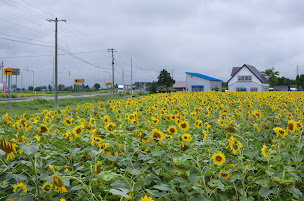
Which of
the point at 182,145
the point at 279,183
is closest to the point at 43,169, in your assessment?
the point at 182,145

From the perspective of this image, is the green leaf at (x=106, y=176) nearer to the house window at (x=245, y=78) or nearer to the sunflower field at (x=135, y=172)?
the sunflower field at (x=135, y=172)

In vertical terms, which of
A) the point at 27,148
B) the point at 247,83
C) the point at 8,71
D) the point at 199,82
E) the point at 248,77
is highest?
the point at 248,77

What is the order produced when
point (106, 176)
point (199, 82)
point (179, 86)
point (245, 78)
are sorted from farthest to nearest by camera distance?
→ point (179, 86), point (199, 82), point (245, 78), point (106, 176)

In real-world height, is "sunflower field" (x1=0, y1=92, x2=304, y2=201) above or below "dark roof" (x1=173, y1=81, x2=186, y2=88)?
below

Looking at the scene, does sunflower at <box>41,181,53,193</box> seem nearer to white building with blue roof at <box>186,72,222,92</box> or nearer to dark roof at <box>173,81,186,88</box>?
white building with blue roof at <box>186,72,222,92</box>

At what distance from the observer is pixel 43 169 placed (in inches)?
68.6

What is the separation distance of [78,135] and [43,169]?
19.2 inches

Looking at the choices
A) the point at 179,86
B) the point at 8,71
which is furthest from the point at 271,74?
the point at 8,71

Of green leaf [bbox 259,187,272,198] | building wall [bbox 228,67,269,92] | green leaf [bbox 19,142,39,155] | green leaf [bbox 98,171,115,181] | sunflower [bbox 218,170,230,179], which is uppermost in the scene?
building wall [bbox 228,67,269,92]

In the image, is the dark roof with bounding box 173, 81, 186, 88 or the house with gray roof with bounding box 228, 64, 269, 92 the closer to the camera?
the house with gray roof with bounding box 228, 64, 269, 92

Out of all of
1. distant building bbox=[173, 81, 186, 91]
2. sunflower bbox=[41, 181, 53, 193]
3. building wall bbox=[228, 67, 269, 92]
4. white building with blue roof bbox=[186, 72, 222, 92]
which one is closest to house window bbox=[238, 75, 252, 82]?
building wall bbox=[228, 67, 269, 92]

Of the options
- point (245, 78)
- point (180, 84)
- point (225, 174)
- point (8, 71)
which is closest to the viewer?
point (225, 174)

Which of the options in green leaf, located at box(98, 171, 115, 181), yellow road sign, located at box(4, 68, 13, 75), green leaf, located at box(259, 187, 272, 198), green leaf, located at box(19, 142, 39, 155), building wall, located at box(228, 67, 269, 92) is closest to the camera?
green leaf, located at box(98, 171, 115, 181)

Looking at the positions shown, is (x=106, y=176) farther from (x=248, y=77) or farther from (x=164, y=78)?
(x=164, y=78)
